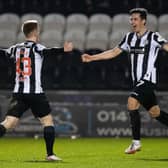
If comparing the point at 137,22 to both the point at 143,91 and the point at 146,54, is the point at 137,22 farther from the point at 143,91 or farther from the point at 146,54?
the point at 143,91

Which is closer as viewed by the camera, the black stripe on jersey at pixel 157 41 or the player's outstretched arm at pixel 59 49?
the player's outstretched arm at pixel 59 49

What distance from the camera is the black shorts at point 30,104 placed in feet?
26.6

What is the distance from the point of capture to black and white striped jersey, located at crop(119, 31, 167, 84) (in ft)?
28.7

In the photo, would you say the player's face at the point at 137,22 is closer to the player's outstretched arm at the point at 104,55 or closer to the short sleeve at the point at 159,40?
the short sleeve at the point at 159,40

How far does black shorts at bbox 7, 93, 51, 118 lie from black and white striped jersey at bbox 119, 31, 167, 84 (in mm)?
1418

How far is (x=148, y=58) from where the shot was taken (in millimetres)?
8812

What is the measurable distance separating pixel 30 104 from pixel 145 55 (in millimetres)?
1736

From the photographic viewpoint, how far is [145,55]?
880 centimetres

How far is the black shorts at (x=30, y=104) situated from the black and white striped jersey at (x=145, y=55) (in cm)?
142

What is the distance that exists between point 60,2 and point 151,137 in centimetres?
606

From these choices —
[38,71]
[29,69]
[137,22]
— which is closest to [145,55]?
[137,22]

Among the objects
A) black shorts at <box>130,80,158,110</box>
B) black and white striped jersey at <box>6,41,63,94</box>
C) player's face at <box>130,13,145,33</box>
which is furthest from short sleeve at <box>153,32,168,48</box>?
black and white striped jersey at <box>6,41,63,94</box>

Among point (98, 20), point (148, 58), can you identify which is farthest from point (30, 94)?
point (98, 20)

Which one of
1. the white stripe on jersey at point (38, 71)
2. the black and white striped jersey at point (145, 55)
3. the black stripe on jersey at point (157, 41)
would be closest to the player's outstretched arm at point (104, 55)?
the black and white striped jersey at point (145, 55)
